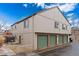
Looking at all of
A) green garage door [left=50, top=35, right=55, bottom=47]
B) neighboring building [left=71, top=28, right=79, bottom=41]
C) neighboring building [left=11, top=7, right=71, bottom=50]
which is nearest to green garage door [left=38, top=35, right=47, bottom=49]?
neighboring building [left=11, top=7, right=71, bottom=50]

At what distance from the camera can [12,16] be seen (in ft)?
10.5

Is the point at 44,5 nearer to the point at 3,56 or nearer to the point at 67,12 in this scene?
the point at 67,12

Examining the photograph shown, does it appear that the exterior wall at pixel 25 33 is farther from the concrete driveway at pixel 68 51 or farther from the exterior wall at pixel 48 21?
the concrete driveway at pixel 68 51

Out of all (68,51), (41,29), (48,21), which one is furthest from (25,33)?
(68,51)

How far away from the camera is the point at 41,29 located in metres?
3.25

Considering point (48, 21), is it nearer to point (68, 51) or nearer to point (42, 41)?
point (42, 41)

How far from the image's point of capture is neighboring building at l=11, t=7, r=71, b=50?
323 cm

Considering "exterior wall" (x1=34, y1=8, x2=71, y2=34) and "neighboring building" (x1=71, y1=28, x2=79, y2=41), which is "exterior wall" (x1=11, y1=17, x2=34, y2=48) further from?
"neighboring building" (x1=71, y1=28, x2=79, y2=41)

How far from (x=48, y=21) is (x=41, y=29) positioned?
168 millimetres

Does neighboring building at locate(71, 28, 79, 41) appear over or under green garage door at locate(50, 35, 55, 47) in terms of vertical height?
over

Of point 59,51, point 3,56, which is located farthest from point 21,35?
point 59,51

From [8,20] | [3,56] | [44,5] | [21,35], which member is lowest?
[3,56]

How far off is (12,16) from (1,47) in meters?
0.51

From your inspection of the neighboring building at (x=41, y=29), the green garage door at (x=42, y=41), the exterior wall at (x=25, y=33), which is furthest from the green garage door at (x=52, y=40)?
the exterior wall at (x=25, y=33)
